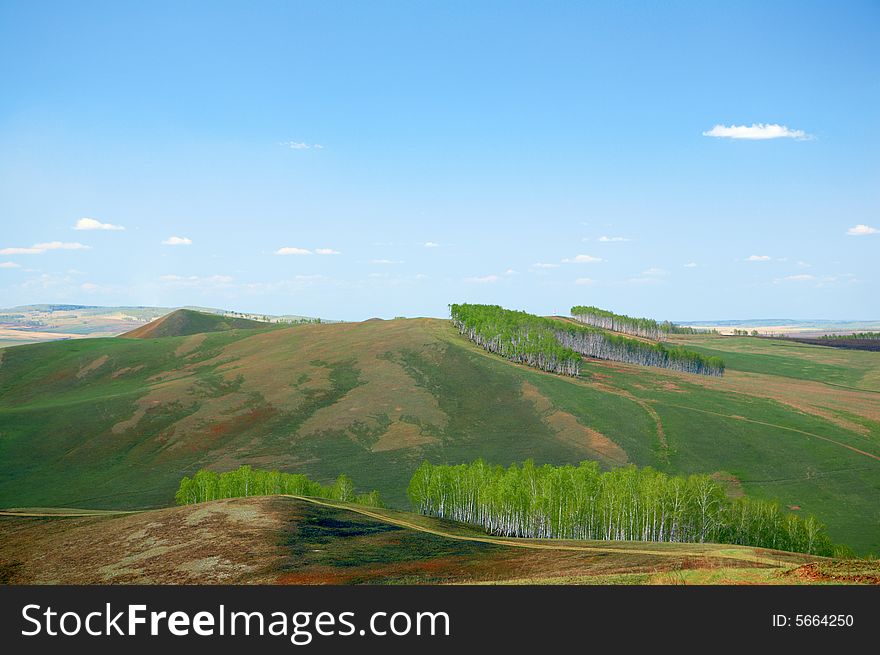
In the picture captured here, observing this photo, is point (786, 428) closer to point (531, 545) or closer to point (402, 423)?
point (402, 423)

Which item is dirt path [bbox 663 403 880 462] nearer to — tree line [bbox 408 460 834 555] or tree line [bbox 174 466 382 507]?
tree line [bbox 408 460 834 555]

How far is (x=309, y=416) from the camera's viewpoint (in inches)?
5492

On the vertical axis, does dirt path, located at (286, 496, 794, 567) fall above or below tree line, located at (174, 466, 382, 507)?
above

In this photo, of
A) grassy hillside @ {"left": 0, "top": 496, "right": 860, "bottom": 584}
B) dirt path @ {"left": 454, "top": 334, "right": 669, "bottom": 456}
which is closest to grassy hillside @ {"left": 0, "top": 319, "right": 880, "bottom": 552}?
dirt path @ {"left": 454, "top": 334, "right": 669, "bottom": 456}

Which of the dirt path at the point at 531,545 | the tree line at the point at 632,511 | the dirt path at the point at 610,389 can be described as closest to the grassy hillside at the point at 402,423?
the dirt path at the point at 610,389

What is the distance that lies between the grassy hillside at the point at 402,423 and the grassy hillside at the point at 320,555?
43.7m

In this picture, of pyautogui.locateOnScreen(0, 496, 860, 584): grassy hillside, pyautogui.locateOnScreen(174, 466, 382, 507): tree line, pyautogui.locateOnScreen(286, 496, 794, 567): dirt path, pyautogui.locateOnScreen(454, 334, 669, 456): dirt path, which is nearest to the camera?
pyautogui.locateOnScreen(0, 496, 860, 584): grassy hillside

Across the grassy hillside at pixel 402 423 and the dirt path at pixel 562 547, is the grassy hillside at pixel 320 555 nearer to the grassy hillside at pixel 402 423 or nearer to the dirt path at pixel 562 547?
the dirt path at pixel 562 547

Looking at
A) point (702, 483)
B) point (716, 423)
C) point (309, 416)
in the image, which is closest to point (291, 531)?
point (702, 483)

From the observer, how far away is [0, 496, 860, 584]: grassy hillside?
40062 mm

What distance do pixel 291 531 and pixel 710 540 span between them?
54292 mm

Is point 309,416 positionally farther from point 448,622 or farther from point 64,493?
point 448,622

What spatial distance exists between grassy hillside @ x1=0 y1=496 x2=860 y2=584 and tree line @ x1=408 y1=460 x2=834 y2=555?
2271 cm

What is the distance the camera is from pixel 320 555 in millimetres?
50094
